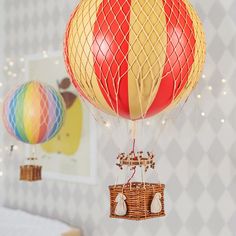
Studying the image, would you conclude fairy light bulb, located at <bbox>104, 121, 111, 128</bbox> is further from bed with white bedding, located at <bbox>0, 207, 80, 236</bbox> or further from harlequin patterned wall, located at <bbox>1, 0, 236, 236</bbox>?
bed with white bedding, located at <bbox>0, 207, 80, 236</bbox>

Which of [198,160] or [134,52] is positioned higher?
[134,52]

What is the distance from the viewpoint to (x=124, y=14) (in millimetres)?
1396

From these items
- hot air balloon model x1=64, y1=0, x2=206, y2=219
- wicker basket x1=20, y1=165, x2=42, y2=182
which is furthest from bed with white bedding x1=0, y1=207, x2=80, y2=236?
hot air balloon model x1=64, y1=0, x2=206, y2=219

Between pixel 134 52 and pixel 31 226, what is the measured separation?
5.27 ft

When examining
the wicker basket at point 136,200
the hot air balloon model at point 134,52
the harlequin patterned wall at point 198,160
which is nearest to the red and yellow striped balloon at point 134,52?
the hot air balloon model at point 134,52

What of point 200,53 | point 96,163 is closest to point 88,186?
point 96,163

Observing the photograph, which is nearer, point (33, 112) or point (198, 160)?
point (198, 160)

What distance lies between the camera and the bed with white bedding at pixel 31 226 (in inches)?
102

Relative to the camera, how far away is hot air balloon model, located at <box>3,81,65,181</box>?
235 cm

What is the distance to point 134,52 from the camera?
138 cm

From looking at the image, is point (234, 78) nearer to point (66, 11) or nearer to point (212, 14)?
point (212, 14)

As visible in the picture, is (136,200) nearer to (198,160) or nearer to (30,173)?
(198,160)

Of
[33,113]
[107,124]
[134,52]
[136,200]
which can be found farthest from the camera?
[107,124]

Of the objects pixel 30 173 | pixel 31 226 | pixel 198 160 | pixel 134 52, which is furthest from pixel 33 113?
pixel 134 52
